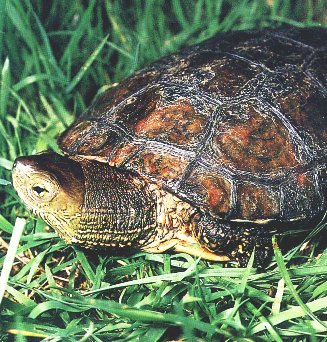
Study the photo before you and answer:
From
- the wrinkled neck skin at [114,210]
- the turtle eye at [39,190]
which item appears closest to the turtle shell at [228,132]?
the wrinkled neck skin at [114,210]

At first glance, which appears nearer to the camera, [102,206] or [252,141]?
[102,206]

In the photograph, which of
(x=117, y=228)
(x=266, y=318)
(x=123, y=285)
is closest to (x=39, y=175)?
(x=117, y=228)

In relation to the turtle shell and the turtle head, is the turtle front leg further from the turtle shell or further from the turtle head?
the turtle head

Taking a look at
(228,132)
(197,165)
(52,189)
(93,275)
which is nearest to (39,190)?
(52,189)

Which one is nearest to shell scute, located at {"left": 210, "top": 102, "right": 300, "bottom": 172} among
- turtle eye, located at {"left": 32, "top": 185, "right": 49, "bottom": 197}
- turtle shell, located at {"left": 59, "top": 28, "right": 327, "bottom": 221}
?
turtle shell, located at {"left": 59, "top": 28, "right": 327, "bottom": 221}

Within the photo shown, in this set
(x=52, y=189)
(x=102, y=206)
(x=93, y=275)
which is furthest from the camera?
(x=93, y=275)

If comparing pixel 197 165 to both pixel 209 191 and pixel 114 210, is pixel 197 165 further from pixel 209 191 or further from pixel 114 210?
pixel 114 210

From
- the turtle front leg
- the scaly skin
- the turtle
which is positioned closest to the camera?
the scaly skin
